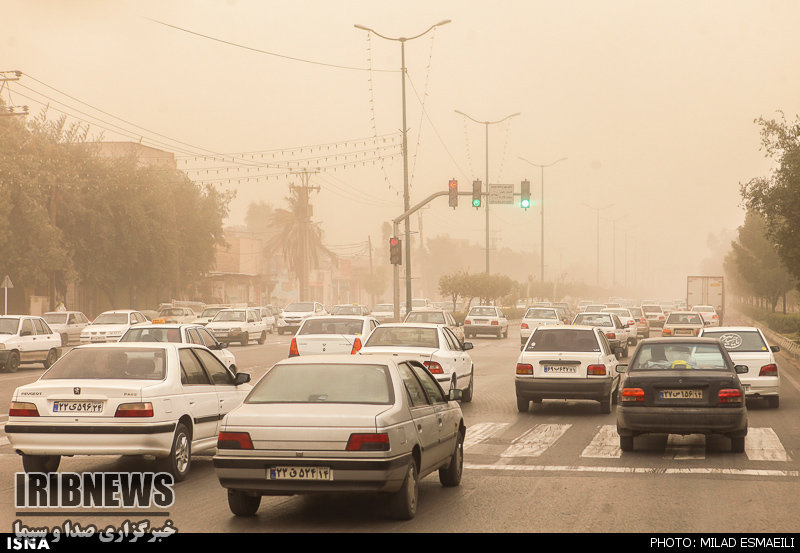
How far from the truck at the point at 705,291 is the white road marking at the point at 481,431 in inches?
Answer: 2175

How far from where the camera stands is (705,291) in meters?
70.8

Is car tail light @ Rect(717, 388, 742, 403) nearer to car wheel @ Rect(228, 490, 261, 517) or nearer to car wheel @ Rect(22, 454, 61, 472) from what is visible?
car wheel @ Rect(228, 490, 261, 517)

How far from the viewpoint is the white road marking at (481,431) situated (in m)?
14.8

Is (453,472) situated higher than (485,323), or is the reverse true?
(453,472)

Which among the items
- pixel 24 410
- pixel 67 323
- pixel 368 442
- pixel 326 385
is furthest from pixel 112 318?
pixel 368 442

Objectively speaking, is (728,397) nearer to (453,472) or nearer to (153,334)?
(453,472)

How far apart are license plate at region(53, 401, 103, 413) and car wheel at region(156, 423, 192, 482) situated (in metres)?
0.85

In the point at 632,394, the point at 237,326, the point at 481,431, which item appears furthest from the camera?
the point at 237,326

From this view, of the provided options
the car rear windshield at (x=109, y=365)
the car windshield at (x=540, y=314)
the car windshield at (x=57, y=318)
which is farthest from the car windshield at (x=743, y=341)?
the car windshield at (x=57, y=318)

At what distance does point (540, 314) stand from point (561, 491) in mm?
32625

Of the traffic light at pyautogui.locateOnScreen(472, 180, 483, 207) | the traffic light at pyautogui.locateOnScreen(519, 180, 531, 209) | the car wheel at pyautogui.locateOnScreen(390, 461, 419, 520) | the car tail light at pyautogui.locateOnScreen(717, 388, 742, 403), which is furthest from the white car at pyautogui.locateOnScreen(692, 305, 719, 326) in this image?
the car wheel at pyautogui.locateOnScreen(390, 461, 419, 520)

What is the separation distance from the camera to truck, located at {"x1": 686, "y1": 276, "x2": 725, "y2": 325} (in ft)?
228

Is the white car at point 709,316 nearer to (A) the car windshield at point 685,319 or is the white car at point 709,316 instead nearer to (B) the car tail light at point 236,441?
(A) the car windshield at point 685,319

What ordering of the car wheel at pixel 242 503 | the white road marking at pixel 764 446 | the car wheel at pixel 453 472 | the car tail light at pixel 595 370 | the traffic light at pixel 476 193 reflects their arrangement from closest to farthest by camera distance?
the car wheel at pixel 242 503
the car wheel at pixel 453 472
the white road marking at pixel 764 446
the car tail light at pixel 595 370
the traffic light at pixel 476 193
